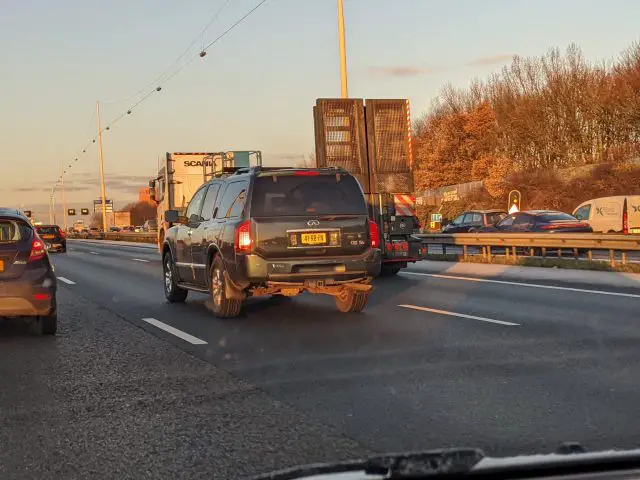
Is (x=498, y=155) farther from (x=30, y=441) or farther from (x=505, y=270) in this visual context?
(x=30, y=441)

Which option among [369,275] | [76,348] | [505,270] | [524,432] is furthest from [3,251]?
[505,270]

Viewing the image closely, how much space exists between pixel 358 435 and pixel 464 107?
61.2m

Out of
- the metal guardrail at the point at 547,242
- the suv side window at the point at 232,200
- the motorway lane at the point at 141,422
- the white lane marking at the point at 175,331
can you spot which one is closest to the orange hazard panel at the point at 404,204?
the metal guardrail at the point at 547,242

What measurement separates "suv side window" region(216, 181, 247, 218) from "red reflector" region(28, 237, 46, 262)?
7.98ft

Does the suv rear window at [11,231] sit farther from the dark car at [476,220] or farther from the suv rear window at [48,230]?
the suv rear window at [48,230]

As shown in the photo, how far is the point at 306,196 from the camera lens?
9445mm

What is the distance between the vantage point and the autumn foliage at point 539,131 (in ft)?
144

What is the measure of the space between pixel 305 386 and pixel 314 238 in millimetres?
3652

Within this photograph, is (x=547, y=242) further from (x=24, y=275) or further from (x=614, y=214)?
(x=24, y=275)

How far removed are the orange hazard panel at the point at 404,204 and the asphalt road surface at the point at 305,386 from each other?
558 centimetres

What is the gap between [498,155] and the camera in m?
53.3

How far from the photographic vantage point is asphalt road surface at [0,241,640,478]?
4152 millimetres

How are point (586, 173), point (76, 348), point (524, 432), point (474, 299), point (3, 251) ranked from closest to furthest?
1. point (524, 432)
2. point (76, 348)
3. point (3, 251)
4. point (474, 299)
5. point (586, 173)

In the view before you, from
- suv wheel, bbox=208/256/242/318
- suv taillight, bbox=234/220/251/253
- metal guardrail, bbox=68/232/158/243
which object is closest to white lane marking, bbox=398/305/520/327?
suv wheel, bbox=208/256/242/318
